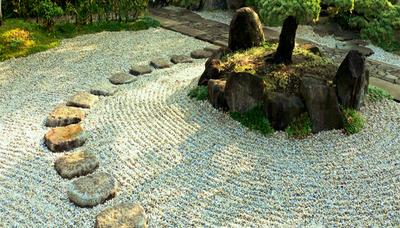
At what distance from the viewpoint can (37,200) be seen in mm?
5055

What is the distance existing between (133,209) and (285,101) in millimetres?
2920

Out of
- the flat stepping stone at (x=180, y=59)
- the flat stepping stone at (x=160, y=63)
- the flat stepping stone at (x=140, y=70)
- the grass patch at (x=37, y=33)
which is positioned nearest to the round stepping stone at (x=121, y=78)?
the flat stepping stone at (x=140, y=70)

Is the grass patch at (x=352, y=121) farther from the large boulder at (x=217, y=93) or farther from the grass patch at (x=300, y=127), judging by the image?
the large boulder at (x=217, y=93)

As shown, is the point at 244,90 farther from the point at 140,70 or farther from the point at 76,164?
the point at 140,70

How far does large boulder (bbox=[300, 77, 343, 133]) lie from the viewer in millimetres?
6512

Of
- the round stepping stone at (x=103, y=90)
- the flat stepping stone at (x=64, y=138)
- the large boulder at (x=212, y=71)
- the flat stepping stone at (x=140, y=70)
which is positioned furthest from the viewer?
A: the flat stepping stone at (x=140, y=70)

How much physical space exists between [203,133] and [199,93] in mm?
1199

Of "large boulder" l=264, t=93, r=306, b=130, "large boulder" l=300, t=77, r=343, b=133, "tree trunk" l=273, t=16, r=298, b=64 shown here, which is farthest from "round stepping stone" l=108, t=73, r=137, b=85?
"large boulder" l=300, t=77, r=343, b=133

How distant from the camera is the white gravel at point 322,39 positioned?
409 inches

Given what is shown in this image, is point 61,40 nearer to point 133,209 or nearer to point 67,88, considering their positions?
point 67,88

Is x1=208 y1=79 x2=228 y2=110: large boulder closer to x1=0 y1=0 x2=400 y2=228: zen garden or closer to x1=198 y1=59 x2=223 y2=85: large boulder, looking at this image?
x1=0 y1=0 x2=400 y2=228: zen garden

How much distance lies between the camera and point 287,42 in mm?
7594

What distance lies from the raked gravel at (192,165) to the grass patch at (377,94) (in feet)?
0.53

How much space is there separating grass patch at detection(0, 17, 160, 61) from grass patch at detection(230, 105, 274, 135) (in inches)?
223
